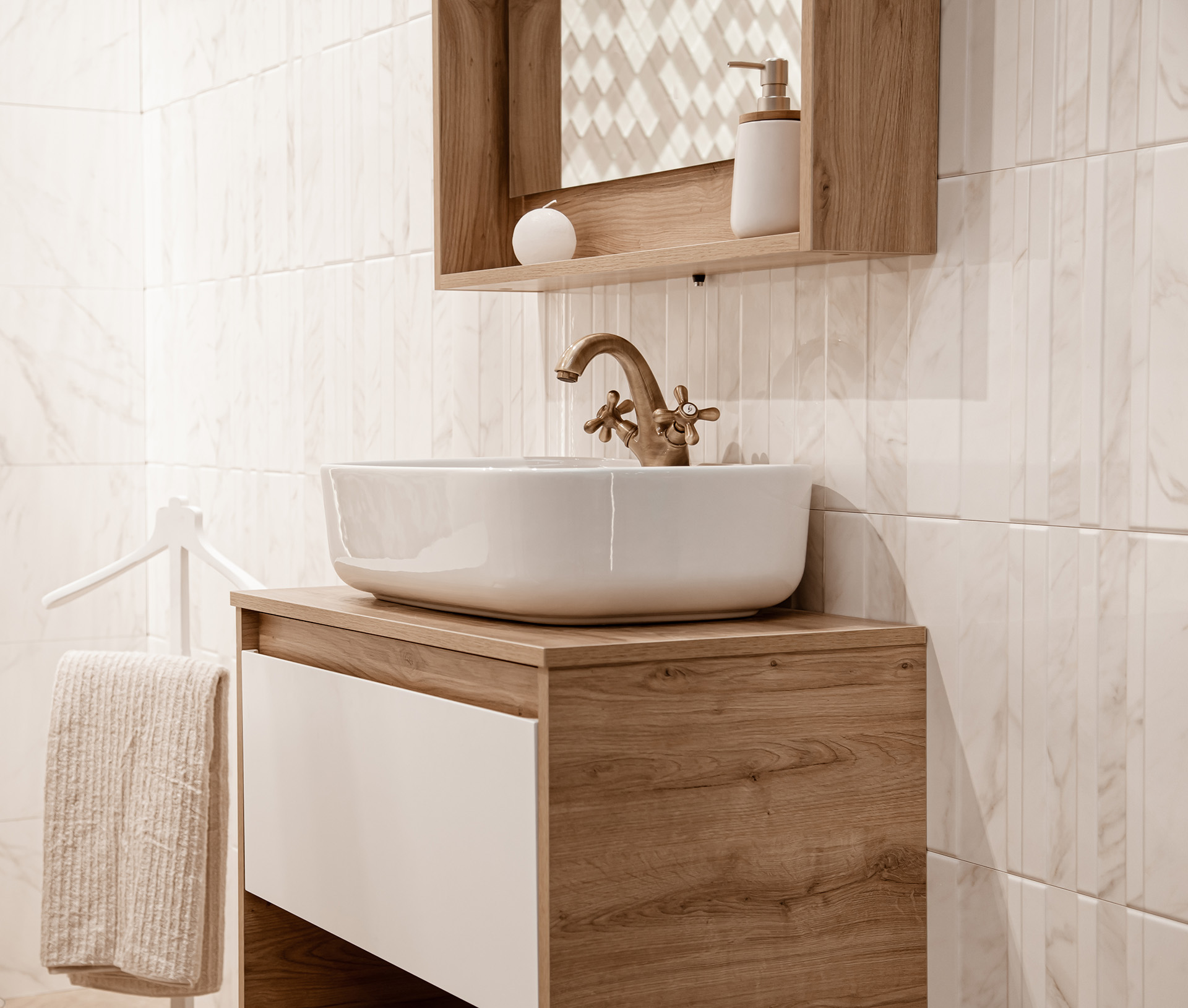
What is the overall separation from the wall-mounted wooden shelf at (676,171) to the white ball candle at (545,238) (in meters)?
0.03

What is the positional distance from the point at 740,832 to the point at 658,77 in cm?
87

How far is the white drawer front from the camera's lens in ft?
4.26

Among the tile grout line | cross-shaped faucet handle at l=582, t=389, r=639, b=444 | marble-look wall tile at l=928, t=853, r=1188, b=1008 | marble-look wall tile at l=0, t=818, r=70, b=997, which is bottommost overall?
marble-look wall tile at l=0, t=818, r=70, b=997

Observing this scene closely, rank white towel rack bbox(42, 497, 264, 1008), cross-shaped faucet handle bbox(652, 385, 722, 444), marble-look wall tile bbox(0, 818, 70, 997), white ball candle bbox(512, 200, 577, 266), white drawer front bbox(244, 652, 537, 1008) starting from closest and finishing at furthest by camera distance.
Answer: white drawer front bbox(244, 652, 537, 1008)
cross-shaped faucet handle bbox(652, 385, 722, 444)
white ball candle bbox(512, 200, 577, 266)
white towel rack bbox(42, 497, 264, 1008)
marble-look wall tile bbox(0, 818, 70, 997)

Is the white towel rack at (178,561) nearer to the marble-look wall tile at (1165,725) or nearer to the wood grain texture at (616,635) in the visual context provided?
the wood grain texture at (616,635)

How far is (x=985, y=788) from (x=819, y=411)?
1.37ft

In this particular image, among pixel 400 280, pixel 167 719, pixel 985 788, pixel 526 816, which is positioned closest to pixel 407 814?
pixel 526 816

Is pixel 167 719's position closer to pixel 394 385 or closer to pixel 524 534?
pixel 394 385

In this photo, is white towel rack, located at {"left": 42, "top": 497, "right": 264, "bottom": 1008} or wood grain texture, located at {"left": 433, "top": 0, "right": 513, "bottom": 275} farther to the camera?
white towel rack, located at {"left": 42, "top": 497, "right": 264, "bottom": 1008}

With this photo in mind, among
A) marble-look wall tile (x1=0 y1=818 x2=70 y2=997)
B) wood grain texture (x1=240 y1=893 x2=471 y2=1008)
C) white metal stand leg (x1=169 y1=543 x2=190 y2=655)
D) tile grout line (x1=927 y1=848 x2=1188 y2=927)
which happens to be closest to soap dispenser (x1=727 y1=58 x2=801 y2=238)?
tile grout line (x1=927 y1=848 x2=1188 y2=927)

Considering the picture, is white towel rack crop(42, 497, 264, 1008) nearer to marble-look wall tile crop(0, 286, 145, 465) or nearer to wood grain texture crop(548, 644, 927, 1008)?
marble-look wall tile crop(0, 286, 145, 465)

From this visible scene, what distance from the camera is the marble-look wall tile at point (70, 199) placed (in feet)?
9.50

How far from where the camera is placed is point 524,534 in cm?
131

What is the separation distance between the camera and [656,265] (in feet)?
4.82
